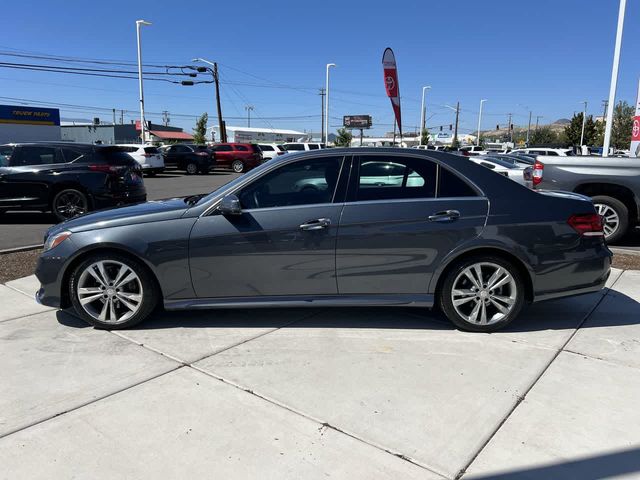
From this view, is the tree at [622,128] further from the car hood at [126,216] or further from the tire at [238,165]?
the car hood at [126,216]

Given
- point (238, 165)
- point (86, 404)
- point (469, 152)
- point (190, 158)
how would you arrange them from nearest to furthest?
point (86, 404) < point (469, 152) < point (190, 158) < point (238, 165)

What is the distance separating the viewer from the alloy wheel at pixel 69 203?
31.9ft

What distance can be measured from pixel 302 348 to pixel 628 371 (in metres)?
2.37

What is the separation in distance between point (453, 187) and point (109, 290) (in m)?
3.02

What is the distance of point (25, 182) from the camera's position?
968cm

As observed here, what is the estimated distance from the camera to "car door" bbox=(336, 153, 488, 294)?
4074mm

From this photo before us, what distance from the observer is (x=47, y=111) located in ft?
133

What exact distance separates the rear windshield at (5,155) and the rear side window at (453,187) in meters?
9.12

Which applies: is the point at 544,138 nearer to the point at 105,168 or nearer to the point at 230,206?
the point at 105,168

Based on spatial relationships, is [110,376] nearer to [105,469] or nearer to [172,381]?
[172,381]

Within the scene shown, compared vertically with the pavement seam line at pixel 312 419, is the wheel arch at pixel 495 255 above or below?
above

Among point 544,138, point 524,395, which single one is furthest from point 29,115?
point 544,138

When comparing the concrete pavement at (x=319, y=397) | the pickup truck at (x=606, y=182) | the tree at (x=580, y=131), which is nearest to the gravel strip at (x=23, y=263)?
the pickup truck at (x=606, y=182)

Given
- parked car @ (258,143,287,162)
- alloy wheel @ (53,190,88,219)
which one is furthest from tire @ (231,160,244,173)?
alloy wheel @ (53,190,88,219)
